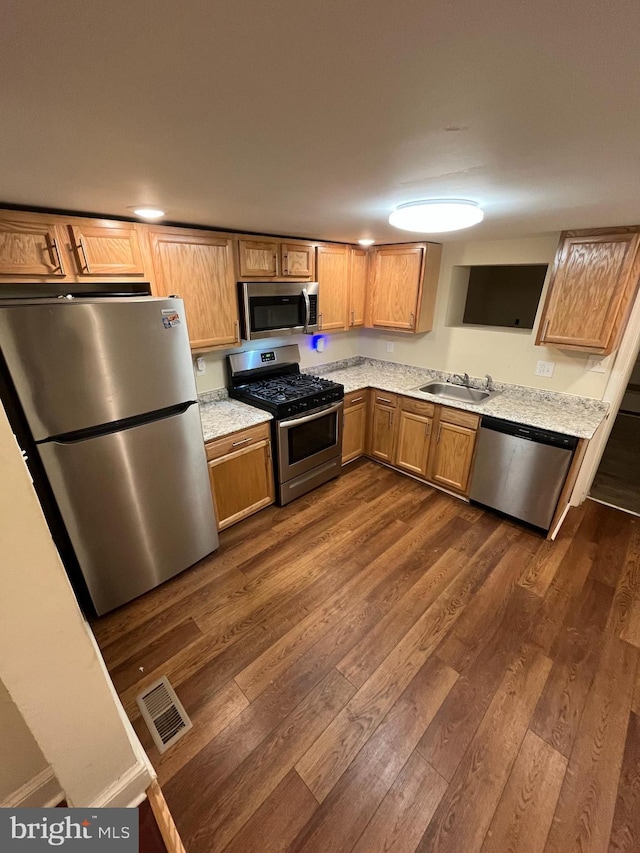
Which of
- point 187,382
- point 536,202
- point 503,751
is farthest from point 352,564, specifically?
point 536,202

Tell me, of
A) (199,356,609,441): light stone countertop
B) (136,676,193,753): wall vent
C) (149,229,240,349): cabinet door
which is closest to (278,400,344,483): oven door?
(199,356,609,441): light stone countertop

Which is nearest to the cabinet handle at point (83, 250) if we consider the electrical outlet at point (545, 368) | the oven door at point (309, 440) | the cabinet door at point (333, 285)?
the oven door at point (309, 440)

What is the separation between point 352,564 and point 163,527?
128 centimetres

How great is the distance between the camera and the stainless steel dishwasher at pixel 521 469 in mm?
2475

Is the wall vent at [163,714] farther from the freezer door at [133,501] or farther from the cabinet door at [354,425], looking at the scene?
the cabinet door at [354,425]

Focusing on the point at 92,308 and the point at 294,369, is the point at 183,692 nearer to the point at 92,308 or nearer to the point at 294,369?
the point at 92,308

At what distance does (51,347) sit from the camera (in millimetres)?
1530

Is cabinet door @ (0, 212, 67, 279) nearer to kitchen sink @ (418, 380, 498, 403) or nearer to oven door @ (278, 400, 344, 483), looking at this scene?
oven door @ (278, 400, 344, 483)

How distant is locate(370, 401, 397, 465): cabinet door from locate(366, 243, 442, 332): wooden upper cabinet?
818 millimetres

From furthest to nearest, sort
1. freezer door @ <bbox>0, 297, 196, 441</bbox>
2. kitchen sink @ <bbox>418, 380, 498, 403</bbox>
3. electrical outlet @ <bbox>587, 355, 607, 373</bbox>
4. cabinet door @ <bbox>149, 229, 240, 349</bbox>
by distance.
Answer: kitchen sink @ <bbox>418, 380, 498, 403</bbox>, electrical outlet @ <bbox>587, 355, 607, 373</bbox>, cabinet door @ <bbox>149, 229, 240, 349</bbox>, freezer door @ <bbox>0, 297, 196, 441</bbox>

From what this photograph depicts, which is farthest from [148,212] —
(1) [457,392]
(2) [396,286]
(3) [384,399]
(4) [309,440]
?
(1) [457,392]

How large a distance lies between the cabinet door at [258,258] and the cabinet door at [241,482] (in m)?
1.29

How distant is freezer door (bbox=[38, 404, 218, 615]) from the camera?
69.5 inches

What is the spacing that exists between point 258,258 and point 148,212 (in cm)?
91
